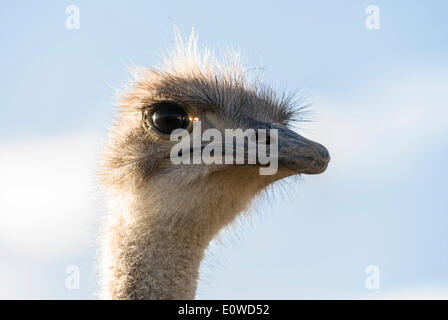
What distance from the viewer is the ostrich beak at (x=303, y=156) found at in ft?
16.8

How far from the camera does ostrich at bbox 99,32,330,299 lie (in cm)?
559

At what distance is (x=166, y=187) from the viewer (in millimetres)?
5672

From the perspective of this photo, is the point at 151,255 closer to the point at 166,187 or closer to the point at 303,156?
the point at 166,187

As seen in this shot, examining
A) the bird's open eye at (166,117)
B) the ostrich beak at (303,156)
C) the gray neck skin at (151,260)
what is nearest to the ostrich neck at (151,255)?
the gray neck skin at (151,260)

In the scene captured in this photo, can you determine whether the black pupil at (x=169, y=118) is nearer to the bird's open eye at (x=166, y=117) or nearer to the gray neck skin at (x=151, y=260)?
the bird's open eye at (x=166, y=117)

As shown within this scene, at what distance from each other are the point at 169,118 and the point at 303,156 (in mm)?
985

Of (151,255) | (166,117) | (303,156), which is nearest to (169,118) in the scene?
(166,117)

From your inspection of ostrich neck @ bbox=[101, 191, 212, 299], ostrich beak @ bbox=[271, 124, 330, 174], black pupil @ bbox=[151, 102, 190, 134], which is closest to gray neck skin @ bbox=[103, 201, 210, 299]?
ostrich neck @ bbox=[101, 191, 212, 299]

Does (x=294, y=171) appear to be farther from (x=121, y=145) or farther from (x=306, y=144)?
(x=121, y=145)

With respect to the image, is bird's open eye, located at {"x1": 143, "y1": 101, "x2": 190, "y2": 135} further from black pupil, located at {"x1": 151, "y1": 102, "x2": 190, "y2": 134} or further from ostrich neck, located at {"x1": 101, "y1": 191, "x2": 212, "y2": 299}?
ostrich neck, located at {"x1": 101, "y1": 191, "x2": 212, "y2": 299}

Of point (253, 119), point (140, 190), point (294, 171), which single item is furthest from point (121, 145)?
point (294, 171)

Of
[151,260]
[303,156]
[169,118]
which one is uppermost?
[169,118]

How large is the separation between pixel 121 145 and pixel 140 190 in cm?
34

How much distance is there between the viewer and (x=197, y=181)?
558 centimetres
